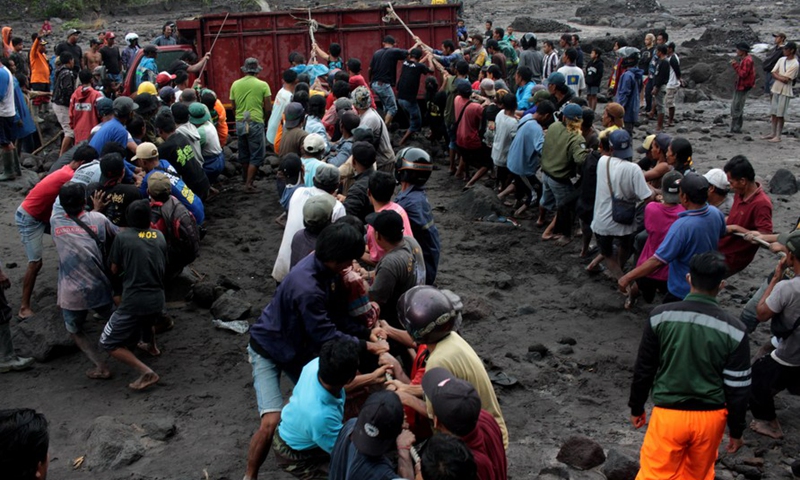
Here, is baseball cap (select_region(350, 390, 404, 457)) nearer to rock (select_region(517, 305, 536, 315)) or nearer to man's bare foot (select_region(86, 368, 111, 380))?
man's bare foot (select_region(86, 368, 111, 380))

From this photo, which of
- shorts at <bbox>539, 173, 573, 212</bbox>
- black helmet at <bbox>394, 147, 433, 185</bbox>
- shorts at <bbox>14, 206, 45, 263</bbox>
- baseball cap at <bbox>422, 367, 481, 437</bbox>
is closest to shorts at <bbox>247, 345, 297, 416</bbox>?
baseball cap at <bbox>422, 367, 481, 437</bbox>

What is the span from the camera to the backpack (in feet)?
24.6

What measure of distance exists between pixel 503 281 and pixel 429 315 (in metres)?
4.82

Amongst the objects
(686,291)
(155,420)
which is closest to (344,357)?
(155,420)

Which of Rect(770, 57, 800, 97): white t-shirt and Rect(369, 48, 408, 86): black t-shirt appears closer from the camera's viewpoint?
Rect(369, 48, 408, 86): black t-shirt

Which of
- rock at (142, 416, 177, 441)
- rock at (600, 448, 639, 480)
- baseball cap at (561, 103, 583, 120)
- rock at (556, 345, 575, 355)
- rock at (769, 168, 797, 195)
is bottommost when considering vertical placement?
rock at (556, 345, 575, 355)

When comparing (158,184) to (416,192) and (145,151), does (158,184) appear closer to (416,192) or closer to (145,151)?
(145,151)

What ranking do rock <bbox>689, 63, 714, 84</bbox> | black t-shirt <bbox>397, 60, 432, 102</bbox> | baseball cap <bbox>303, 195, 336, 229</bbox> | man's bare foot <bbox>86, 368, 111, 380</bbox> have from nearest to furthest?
baseball cap <bbox>303, 195, 336, 229</bbox>
man's bare foot <bbox>86, 368, 111, 380</bbox>
black t-shirt <bbox>397, 60, 432, 102</bbox>
rock <bbox>689, 63, 714, 84</bbox>

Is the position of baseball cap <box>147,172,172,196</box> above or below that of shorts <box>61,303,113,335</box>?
above

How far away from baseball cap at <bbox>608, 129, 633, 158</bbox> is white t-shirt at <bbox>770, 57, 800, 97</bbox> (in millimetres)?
7628

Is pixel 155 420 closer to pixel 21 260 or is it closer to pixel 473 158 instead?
pixel 21 260

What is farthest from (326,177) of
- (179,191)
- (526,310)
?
(526,310)

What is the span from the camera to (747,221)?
22.7 ft

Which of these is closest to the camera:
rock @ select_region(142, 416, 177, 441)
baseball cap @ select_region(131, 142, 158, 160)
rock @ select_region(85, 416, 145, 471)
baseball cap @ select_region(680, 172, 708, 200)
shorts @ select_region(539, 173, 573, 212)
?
rock @ select_region(85, 416, 145, 471)
